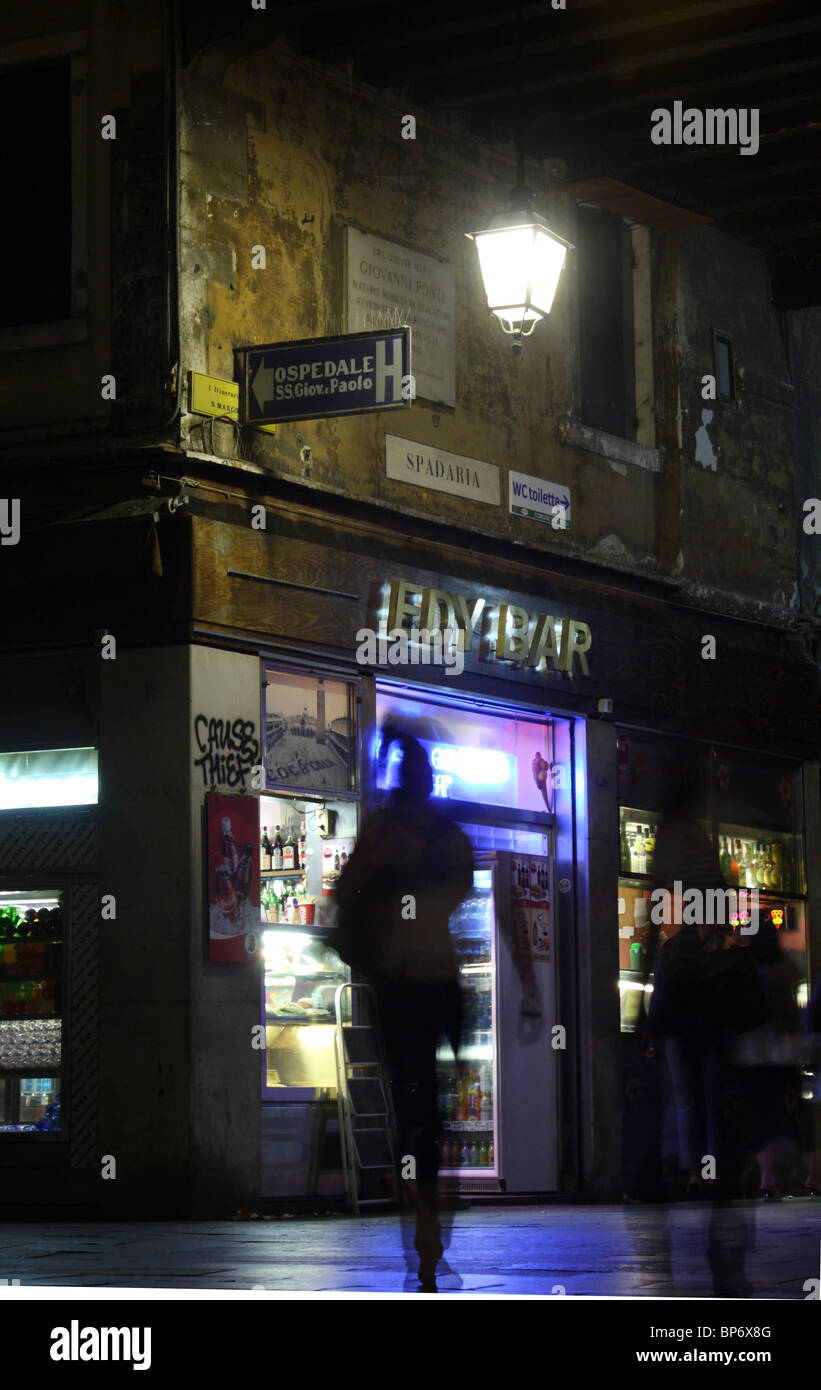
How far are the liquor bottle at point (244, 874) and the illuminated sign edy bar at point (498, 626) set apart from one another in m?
2.04

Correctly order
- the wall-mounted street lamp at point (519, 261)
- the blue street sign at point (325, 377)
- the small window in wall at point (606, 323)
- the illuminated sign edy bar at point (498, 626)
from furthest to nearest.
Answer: the small window in wall at point (606, 323), the illuminated sign edy bar at point (498, 626), the wall-mounted street lamp at point (519, 261), the blue street sign at point (325, 377)

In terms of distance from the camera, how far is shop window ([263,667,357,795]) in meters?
12.8

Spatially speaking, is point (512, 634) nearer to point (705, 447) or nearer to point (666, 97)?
point (705, 447)

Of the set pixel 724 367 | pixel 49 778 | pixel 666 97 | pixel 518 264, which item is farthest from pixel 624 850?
pixel 666 97

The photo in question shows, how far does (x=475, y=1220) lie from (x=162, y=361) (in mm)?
5331

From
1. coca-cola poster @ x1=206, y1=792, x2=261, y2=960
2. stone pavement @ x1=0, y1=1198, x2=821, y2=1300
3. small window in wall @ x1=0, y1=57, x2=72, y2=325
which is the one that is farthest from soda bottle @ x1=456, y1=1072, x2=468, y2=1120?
small window in wall @ x1=0, y1=57, x2=72, y2=325

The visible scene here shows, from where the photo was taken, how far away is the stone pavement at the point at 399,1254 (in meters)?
8.01

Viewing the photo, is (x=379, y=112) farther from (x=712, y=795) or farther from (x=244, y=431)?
(x=712, y=795)

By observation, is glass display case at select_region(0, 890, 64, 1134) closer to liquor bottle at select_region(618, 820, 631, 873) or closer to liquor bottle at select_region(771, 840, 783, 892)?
liquor bottle at select_region(618, 820, 631, 873)

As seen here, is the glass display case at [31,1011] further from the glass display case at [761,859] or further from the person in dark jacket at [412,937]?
the glass display case at [761,859]

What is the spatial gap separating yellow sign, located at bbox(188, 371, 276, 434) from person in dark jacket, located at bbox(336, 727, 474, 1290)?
4917mm

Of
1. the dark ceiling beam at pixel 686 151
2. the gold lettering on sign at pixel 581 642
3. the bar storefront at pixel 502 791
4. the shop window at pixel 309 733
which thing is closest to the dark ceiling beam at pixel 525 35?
the dark ceiling beam at pixel 686 151

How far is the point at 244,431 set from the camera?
12.8m

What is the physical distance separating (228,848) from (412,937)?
4557 mm
